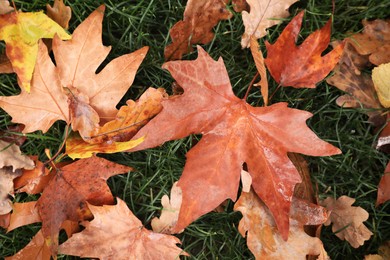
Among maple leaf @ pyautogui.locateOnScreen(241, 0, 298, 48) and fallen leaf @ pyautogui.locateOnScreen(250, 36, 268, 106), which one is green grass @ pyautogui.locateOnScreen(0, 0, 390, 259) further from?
fallen leaf @ pyautogui.locateOnScreen(250, 36, 268, 106)

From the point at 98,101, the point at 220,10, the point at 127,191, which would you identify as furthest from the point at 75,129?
the point at 220,10

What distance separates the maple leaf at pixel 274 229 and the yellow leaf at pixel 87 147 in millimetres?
480

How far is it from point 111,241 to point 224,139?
0.59 meters

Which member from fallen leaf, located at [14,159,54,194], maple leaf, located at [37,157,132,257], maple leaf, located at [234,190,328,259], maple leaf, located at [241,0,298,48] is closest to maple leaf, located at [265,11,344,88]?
maple leaf, located at [241,0,298,48]

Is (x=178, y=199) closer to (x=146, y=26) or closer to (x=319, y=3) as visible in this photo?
(x=146, y=26)

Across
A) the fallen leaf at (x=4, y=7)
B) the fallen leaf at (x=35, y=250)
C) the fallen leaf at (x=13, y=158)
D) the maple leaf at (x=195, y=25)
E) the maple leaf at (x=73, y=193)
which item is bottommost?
the fallen leaf at (x=35, y=250)

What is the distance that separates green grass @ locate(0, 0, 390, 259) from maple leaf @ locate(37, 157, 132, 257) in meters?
0.11

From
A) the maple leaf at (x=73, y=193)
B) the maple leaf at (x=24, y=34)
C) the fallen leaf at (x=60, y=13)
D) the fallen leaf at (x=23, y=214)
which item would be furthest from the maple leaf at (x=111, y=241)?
the fallen leaf at (x=60, y=13)

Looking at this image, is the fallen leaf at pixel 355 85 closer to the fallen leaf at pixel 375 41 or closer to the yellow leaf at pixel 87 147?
the fallen leaf at pixel 375 41

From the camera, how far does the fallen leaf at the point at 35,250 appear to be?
1767mm

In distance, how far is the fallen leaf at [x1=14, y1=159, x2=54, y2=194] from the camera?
1785 millimetres

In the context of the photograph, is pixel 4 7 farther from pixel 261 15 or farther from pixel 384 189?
pixel 384 189

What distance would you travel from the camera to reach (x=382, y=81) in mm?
1787

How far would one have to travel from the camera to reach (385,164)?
6.18 ft
